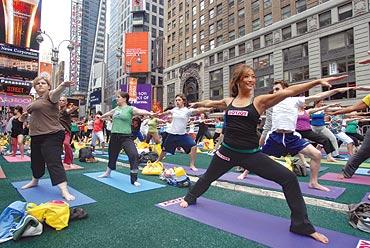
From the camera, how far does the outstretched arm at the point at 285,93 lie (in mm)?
2729

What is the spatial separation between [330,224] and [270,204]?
3.17 feet

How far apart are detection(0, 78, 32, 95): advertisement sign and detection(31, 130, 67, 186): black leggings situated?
38.2 m

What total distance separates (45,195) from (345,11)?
32059mm

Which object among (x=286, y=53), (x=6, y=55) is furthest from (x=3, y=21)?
(x=286, y=53)

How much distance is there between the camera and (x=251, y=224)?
10.6 ft

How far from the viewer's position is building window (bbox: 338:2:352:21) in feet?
87.0

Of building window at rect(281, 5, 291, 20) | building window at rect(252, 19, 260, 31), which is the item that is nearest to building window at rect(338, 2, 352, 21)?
building window at rect(281, 5, 291, 20)

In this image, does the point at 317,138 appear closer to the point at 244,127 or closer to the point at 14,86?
the point at 244,127

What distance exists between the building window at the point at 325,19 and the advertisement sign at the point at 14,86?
38.8 meters

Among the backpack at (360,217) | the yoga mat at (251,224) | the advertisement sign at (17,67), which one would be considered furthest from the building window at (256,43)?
the backpack at (360,217)

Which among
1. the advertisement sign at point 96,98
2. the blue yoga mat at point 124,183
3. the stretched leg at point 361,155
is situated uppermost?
the advertisement sign at point 96,98

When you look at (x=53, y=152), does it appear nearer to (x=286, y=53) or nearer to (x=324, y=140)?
(x=324, y=140)

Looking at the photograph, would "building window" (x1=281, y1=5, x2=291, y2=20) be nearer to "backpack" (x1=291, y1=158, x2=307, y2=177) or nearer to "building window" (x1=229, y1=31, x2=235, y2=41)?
"building window" (x1=229, y1=31, x2=235, y2=41)

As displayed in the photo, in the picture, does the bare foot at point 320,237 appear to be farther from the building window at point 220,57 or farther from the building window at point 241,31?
the building window at point 220,57
